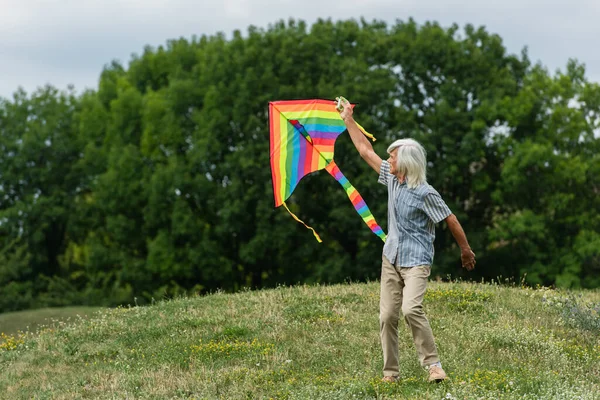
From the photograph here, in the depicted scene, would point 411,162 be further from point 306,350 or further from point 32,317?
point 32,317

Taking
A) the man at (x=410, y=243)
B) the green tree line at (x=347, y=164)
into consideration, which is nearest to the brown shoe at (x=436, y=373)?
the man at (x=410, y=243)

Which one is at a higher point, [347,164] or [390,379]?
[347,164]

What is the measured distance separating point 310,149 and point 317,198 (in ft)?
83.4

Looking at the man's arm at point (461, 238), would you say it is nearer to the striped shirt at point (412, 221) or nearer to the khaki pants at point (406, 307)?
the striped shirt at point (412, 221)

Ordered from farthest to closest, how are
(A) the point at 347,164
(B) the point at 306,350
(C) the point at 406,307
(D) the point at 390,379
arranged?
1. (A) the point at 347,164
2. (B) the point at 306,350
3. (D) the point at 390,379
4. (C) the point at 406,307

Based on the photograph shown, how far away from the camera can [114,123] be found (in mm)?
41438

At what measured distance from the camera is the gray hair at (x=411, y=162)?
7.71 m

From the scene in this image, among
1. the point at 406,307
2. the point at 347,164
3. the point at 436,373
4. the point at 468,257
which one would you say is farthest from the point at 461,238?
the point at 347,164

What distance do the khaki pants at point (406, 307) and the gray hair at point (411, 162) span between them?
88 centimetres

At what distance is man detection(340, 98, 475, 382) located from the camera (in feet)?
25.3

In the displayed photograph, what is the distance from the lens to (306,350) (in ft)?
33.9

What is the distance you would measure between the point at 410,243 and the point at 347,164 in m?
25.9

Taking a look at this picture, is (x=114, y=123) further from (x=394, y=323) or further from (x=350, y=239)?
(x=394, y=323)

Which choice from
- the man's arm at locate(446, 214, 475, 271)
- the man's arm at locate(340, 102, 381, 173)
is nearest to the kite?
the man's arm at locate(340, 102, 381, 173)
